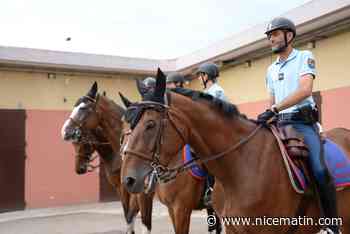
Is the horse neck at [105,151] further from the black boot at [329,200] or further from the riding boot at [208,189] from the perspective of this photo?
the black boot at [329,200]

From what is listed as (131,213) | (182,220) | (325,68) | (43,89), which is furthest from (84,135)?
(43,89)

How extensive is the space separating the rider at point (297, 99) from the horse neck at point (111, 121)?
3.29m

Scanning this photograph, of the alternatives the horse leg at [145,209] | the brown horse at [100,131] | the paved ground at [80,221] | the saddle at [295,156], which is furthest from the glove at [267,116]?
the paved ground at [80,221]

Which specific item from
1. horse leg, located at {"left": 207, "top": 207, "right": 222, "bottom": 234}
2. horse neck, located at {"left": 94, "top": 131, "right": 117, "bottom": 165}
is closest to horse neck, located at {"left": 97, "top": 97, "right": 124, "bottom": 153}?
horse neck, located at {"left": 94, "top": 131, "right": 117, "bottom": 165}

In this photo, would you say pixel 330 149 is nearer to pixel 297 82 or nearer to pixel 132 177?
pixel 297 82

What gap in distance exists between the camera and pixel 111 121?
6562 millimetres

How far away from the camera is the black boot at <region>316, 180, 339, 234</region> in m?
3.20

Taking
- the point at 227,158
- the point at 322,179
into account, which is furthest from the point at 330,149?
the point at 227,158

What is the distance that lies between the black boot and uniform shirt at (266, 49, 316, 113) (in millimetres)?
705

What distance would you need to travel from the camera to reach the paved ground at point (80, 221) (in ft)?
29.0

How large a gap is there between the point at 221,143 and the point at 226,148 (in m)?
0.05

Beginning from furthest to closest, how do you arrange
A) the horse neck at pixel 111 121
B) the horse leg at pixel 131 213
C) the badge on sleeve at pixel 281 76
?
1. the horse neck at pixel 111 121
2. the horse leg at pixel 131 213
3. the badge on sleeve at pixel 281 76

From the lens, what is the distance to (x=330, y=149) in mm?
3721

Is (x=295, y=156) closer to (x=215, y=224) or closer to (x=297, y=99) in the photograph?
(x=297, y=99)
